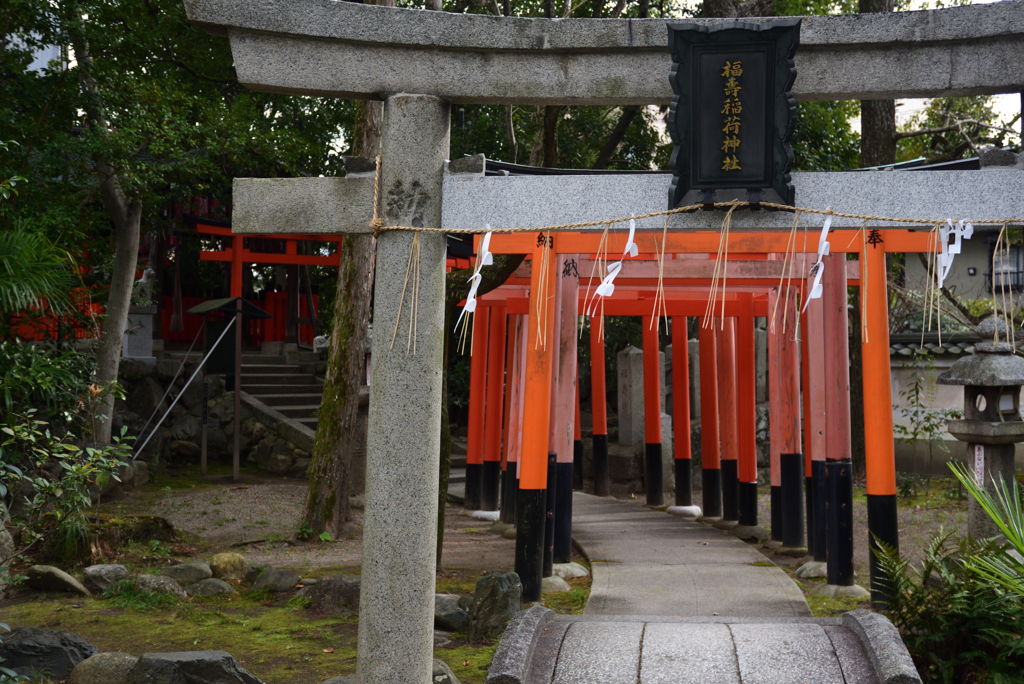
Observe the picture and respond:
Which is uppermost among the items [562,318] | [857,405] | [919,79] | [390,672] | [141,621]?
[919,79]

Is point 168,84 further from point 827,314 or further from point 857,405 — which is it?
point 857,405

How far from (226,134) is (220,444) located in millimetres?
6379

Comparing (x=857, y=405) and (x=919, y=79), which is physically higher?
(x=919, y=79)

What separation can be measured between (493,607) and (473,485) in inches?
239

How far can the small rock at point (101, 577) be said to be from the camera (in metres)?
7.40

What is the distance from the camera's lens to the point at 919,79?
14.3ft

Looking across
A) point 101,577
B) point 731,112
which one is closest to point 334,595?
point 101,577

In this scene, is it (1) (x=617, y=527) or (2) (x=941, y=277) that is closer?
(2) (x=941, y=277)

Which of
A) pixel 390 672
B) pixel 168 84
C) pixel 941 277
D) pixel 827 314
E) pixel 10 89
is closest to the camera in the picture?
pixel 941 277

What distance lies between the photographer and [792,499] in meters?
9.20

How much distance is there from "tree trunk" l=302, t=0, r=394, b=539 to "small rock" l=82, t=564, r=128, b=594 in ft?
8.98

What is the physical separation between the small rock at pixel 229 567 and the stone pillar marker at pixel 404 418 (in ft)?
12.8

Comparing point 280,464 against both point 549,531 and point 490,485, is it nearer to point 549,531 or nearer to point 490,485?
point 490,485

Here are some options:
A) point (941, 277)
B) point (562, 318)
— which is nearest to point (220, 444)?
point (562, 318)
